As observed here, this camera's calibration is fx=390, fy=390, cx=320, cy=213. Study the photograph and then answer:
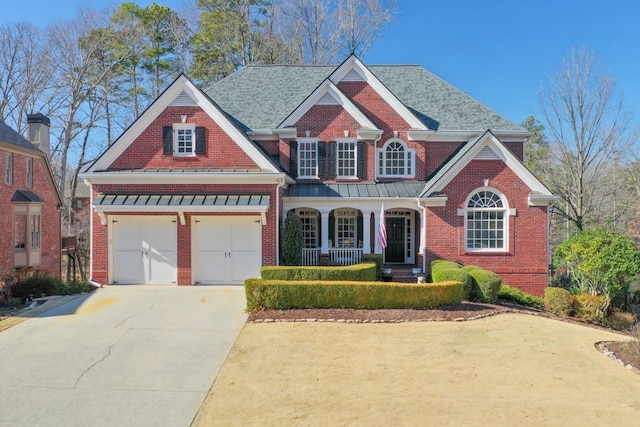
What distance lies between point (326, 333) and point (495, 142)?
10483mm

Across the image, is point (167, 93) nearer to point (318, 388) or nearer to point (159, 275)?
point (159, 275)

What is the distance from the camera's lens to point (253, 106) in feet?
63.0

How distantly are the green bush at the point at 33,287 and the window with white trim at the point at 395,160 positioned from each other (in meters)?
13.1

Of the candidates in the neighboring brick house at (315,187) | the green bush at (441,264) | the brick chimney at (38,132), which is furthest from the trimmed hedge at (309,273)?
the brick chimney at (38,132)

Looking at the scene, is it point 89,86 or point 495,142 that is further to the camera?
point 89,86

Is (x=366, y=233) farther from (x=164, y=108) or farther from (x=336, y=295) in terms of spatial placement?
(x=164, y=108)

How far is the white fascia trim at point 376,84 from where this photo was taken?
A: 17.4m

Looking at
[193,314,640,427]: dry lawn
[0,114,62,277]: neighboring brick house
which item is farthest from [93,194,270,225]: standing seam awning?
[0,114,62,277]: neighboring brick house

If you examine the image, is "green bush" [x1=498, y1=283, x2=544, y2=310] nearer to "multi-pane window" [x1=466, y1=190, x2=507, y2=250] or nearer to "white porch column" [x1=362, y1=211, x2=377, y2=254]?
"multi-pane window" [x1=466, y1=190, x2=507, y2=250]

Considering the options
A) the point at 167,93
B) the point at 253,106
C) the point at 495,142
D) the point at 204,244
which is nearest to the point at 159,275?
the point at 204,244

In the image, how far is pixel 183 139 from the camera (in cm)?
1502

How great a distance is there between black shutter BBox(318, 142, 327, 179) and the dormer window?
5.09 meters

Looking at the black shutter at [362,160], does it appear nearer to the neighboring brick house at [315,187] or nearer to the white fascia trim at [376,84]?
the neighboring brick house at [315,187]

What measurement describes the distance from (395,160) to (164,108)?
997 centimetres
